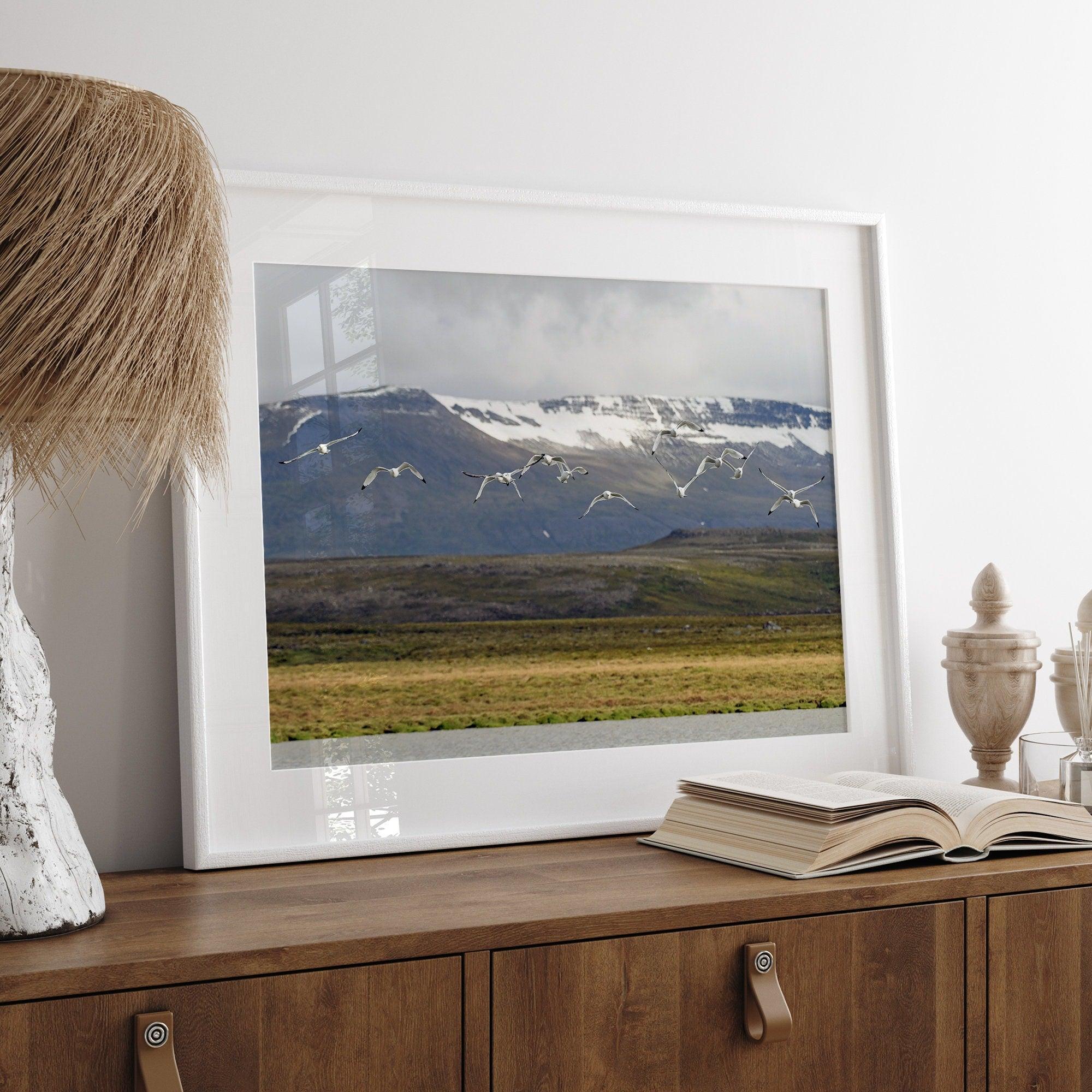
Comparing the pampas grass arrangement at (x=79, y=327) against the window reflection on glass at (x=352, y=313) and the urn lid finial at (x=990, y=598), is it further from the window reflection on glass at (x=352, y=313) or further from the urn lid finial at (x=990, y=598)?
the urn lid finial at (x=990, y=598)

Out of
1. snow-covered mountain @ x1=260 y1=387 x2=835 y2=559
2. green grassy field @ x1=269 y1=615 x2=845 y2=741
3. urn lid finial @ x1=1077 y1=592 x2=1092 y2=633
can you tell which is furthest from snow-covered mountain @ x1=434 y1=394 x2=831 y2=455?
urn lid finial @ x1=1077 y1=592 x2=1092 y2=633

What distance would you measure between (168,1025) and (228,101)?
100cm

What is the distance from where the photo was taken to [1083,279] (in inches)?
66.6

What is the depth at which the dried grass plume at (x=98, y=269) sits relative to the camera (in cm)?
87

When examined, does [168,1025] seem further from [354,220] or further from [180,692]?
[354,220]

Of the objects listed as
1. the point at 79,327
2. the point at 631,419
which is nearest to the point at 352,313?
the point at 631,419

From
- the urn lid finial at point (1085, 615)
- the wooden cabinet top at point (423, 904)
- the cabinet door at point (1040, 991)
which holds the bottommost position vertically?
the cabinet door at point (1040, 991)

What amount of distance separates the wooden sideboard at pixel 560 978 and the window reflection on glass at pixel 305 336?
0.57 m

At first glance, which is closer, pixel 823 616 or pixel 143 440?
pixel 143 440

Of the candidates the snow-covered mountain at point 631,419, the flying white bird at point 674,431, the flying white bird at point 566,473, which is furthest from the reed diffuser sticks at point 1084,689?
the flying white bird at point 566,473

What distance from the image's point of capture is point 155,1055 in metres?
A: 0.88

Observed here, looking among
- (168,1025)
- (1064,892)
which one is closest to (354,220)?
(168,1025)

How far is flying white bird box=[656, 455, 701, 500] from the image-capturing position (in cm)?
147

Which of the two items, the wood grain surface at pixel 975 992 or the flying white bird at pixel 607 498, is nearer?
the wood grain surface at pixel 975 992
